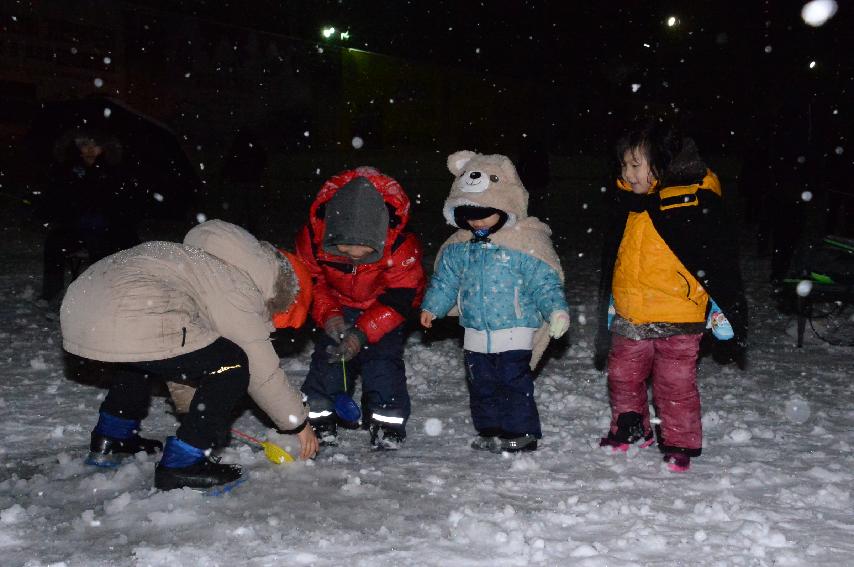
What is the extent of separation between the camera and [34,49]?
16.3 m

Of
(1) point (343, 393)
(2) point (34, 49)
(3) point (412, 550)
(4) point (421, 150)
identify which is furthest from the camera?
(4) point (421, 150)

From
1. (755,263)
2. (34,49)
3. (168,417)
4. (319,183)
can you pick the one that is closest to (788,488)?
(168,417)

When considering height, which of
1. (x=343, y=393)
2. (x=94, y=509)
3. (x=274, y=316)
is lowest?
(x=94, y=509)

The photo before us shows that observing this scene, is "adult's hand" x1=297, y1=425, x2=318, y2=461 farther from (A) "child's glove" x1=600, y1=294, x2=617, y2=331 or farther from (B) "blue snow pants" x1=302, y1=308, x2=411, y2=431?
(A) "child's glove" x1=600, y1=294, x2=617, y2=331

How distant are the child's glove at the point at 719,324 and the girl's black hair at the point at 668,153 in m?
0.56

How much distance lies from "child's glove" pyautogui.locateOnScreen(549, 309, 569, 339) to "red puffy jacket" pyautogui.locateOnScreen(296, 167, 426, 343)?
2.34ft

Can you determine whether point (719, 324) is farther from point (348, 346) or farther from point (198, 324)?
point (198, 324)

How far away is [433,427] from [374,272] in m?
0.89

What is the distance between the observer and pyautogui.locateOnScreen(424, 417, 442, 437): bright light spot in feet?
14.1

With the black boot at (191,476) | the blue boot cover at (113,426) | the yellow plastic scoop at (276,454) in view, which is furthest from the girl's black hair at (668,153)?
the blue boot cover at (113,426)

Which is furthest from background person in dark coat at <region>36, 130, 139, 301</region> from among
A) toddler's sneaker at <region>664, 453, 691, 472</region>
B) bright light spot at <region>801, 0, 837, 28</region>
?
bright light spot at <region>801, 0, 837, 28</region>

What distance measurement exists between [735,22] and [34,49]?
84.4 ft

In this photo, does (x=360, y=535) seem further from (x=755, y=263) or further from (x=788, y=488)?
(x=755, y=263)

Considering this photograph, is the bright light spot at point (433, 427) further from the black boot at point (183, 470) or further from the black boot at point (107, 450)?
the black boot at point (107, 450)
